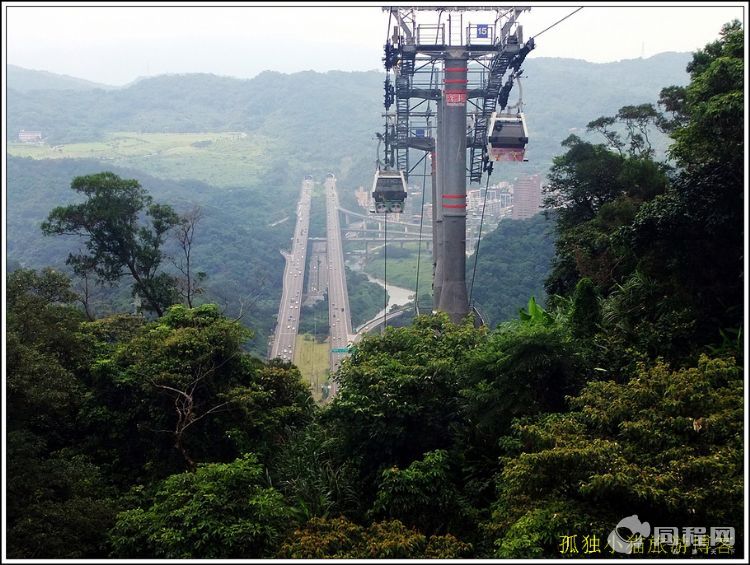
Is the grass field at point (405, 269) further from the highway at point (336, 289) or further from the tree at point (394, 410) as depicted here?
the tree at point (394, 410)

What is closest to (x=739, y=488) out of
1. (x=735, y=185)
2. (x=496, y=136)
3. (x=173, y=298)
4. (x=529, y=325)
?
(x=529, y=325)

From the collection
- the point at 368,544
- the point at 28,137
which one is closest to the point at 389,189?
the point at 368,544

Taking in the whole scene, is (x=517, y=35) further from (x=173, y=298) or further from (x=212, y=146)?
(x=212, y=146)

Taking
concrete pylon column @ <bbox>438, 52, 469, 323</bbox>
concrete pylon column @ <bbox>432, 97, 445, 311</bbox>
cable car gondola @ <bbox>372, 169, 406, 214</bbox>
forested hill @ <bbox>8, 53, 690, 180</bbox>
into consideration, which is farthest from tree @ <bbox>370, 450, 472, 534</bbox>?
forested hill @ <bbox>8, 53, 690, 180</bbox>

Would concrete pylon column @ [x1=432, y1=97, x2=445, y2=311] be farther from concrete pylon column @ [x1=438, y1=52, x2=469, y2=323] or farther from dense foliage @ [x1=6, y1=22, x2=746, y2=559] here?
dense foliage @ [x1=6, y1=22, x2=746, y2=559]

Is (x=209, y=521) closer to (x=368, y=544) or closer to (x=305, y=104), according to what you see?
(x=368, y=544)
